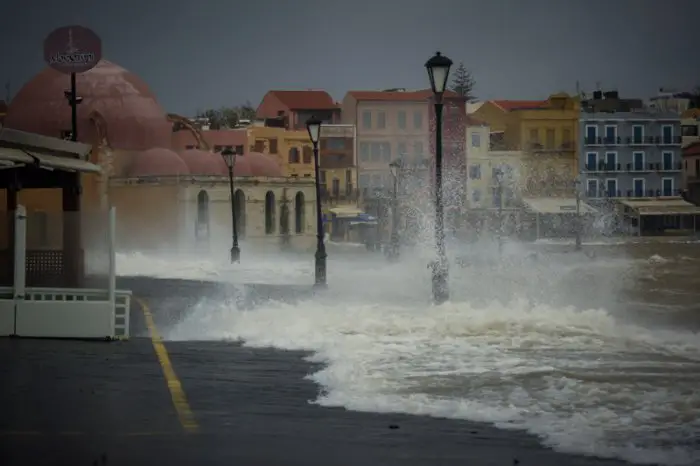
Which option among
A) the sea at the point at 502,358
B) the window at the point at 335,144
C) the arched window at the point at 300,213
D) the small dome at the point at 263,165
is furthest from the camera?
the window at the point at 335,144

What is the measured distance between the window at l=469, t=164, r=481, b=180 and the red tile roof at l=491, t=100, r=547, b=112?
6188 millimetres

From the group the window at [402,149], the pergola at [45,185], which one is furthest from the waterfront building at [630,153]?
the pergola at [45,185]

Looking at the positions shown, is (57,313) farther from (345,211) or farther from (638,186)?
(345,211)

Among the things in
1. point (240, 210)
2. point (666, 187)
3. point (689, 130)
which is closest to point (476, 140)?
point (689, 130)

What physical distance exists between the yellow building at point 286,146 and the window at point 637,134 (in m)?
19.3

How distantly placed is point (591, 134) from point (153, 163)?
95.9 ft

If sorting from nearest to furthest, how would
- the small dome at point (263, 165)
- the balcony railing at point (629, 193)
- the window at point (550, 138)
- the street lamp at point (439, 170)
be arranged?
the street lamp at point (439, 170)
the small dome at point (263, 165)
the balcony railing at point (629, 193)
the window at point (550, 138)

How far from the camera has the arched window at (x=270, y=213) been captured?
6556 centimetres

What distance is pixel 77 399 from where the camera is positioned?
902cm

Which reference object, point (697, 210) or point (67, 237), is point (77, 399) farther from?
point (697, 210)

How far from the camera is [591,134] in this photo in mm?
74688

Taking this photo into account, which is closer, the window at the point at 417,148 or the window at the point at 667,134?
the window at the point at 667,134

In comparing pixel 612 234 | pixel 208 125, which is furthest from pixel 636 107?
pixel 208 125

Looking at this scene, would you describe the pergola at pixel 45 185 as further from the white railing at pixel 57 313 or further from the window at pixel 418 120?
the window at pixel 418 120
